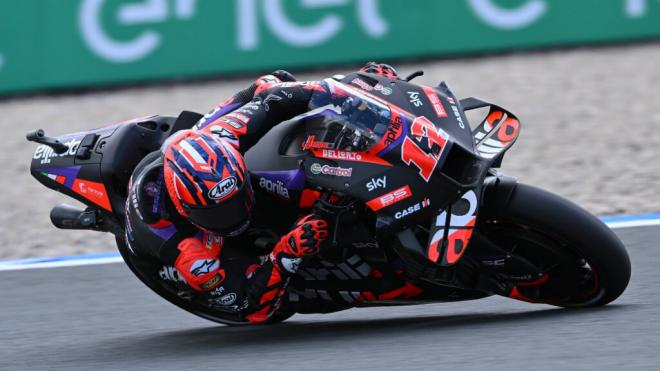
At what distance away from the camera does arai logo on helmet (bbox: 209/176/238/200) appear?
4.27 metres

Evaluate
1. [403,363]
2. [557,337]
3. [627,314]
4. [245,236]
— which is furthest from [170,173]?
[627,314]

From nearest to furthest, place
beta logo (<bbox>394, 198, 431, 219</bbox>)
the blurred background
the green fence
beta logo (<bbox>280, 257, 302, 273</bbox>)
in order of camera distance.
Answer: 1. beta logo (<bbox>394, 198, 431, 219</bbox>)
2. beta logo (<bbox>280, 257, 302, 273</bbox>)
3. the blurred background
4. the green fence

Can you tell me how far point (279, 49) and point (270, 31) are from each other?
0.72ft

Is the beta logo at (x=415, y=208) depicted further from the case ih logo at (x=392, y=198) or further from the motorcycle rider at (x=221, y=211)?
the motorcycle rider at (x=221, y=211)

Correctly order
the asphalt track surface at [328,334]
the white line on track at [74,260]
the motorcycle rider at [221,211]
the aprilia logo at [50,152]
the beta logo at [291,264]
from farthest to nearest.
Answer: the white line on track at [74,260] < the aprilia logo at [50,152] < the beta logo at [291,264] < the motorcycle rider at [221,211] < the asphalt track surface at [328,334]

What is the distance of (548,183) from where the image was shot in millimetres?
7684

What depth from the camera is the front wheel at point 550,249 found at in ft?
14.0

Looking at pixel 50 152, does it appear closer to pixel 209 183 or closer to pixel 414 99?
pixel 209 183

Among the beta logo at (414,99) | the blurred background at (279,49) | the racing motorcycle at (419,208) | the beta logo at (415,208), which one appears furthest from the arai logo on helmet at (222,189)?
the blurred background at (279,49)

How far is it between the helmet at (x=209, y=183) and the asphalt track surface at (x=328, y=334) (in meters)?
0.60

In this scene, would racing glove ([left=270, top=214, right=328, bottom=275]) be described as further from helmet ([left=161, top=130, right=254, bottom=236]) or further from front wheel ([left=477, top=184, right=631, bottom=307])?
front wheel ([left=477, top=184, right=631, bottom=307])

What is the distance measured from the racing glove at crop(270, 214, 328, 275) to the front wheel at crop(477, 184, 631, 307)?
628 millimetres

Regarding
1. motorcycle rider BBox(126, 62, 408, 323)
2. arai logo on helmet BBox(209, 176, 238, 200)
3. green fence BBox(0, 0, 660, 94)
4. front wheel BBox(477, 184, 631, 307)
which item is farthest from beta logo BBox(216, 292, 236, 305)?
green fence BBox(0, 0, 660, 94)

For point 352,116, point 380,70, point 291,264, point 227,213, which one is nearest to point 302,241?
point 291,264
